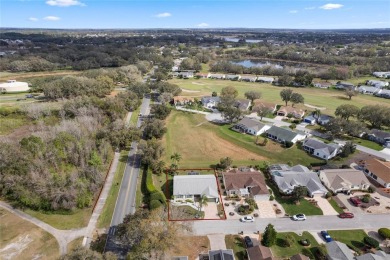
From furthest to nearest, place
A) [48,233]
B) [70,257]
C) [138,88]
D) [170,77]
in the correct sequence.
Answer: [170,77] → [138,88] → [48,233] → [70,257]

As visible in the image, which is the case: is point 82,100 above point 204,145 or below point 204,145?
above

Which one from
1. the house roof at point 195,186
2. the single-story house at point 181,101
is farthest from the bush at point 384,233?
the single-story house at point 181,101

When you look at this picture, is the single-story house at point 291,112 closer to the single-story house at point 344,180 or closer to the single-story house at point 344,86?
the single-story house at point 344,180

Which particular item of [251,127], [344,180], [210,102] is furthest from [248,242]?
[210,102]

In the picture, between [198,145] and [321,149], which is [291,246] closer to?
[321,149]

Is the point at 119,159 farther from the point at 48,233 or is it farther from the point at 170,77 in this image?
the point at 170,77

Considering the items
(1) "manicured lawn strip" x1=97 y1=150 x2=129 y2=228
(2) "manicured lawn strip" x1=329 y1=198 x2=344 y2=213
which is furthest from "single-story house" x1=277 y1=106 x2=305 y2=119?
(1) "manicured lawn strip" x1=97 y1=150 x2=129 y2=228

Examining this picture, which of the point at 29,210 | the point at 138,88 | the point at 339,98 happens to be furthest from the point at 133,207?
the point at 339,98
